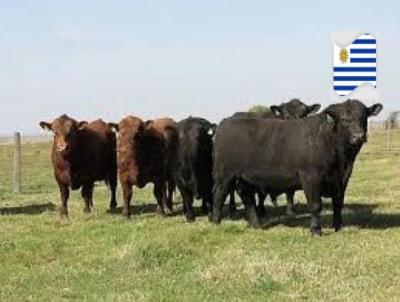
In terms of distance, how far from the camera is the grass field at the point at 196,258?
9164 millimetres

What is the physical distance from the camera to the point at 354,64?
16875 mm

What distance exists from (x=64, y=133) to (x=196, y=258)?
5757 millimetres

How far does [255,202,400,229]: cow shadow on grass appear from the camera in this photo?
13.7m

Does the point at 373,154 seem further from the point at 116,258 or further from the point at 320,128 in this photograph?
the point at 116,258

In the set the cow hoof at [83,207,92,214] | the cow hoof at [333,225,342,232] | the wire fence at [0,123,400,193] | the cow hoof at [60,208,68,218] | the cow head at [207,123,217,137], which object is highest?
the cow head at [207,123,217,137]

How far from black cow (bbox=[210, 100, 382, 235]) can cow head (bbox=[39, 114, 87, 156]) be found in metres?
3.23

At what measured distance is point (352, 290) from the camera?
888 centimetres

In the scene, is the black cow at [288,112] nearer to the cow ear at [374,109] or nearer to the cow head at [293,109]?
the cow head at [293,109]

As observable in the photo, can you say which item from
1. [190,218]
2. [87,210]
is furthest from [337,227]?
[87,210]

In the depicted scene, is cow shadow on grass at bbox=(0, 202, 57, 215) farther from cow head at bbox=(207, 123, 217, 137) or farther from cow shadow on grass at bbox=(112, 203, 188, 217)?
cow head at bbox=(207, 123, 217, 137)

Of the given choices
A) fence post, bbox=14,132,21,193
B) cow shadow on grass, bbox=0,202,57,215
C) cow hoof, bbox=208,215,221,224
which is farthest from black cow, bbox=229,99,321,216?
fence post, bbox=14,132,21,193

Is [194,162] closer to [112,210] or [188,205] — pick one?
[188,205]

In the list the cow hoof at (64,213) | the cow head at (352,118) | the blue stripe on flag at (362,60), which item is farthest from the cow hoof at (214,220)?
the blue stripe on flag at (362,60)

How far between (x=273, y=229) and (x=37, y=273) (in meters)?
4.35
